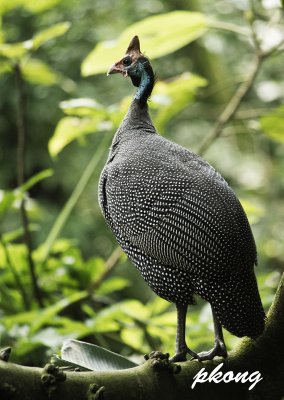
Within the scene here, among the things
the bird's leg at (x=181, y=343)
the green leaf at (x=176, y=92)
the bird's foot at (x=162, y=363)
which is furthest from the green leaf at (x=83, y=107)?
the bird's foot at (x=162, y=363)

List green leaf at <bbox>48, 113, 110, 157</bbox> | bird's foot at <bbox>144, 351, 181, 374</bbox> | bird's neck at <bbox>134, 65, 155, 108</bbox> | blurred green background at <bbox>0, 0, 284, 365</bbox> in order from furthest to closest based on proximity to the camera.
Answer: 1. green leaf at <bbox>48, 113, 110, 157</bbox>
2. blurred green background at <bbox>0, 0, 284, 365</bbox>
3. bird's neck at <bbox>134, 65, 155, 108</bbox>
4. bird's foot at <bbox>144, 351, 181, 374</bbox>

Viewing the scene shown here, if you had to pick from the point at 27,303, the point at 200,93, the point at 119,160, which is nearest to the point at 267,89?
the point at 200,93

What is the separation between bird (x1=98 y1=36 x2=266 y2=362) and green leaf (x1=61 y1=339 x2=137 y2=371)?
15 cm

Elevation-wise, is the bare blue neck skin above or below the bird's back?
above

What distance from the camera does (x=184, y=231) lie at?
1930mm

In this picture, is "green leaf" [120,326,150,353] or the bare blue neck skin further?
"green leaf" [120,326,150,353]

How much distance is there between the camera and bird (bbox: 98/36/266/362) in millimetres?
1873

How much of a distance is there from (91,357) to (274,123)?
1.50 metres

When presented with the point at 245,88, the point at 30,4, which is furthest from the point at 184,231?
the point at 30,4

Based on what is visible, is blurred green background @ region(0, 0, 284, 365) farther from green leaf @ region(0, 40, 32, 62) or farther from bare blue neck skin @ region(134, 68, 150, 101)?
bare blue neck skin @ region(134, 68, 150, 101)

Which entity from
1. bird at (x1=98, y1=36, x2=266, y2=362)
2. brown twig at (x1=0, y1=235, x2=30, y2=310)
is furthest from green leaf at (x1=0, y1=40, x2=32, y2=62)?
bird at (x1=98, y1=36, x2=266, y2=362)

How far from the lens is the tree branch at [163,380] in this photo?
1409mm

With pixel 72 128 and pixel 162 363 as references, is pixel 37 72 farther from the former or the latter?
pixel 162 363

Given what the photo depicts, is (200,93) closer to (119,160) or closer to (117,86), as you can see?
(119,160)
